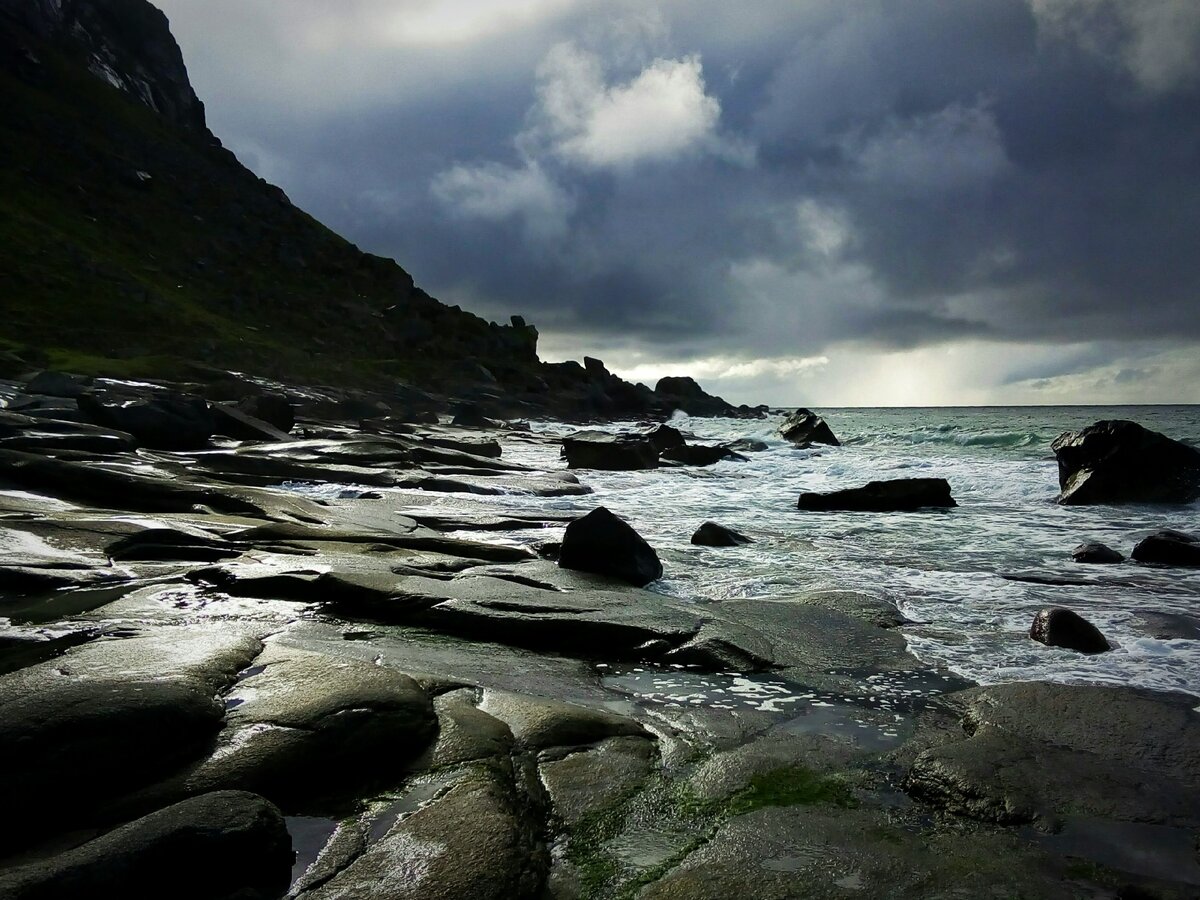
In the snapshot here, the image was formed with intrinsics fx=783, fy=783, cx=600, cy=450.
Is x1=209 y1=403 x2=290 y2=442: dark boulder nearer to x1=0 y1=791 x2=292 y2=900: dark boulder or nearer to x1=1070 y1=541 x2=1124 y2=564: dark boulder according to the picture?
x1=1070 y1=541 x2=1124 y2=564: dark boulder

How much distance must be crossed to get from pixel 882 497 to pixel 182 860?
17112mm

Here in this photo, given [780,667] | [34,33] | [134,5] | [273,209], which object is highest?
[134,5]

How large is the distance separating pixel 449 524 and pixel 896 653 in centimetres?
845

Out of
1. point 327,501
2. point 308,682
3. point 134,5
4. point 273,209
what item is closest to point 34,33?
point 134,5

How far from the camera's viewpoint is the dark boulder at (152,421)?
2105 centimetres

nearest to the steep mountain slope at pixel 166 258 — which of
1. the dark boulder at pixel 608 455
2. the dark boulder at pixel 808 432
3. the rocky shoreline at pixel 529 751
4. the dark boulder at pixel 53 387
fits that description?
the dark boulder at pixel 53 387

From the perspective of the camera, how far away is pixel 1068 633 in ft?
23.1

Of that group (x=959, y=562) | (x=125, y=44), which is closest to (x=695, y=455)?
(x=959, y=562)

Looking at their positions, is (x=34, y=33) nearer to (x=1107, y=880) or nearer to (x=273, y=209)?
(x=273, y=209)

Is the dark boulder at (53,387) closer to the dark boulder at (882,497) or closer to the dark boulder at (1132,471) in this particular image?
the dark boulder at (882,497)

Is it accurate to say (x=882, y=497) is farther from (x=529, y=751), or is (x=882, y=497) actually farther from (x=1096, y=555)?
(x=529, y=751)

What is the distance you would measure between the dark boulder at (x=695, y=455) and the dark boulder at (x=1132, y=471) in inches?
542

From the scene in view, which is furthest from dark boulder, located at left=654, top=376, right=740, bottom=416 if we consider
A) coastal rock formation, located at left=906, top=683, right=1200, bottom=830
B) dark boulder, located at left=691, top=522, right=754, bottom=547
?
coastal rock formation, located at left=906, top=683, right=1200, bottom=830

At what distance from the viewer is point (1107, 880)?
3232 mm
